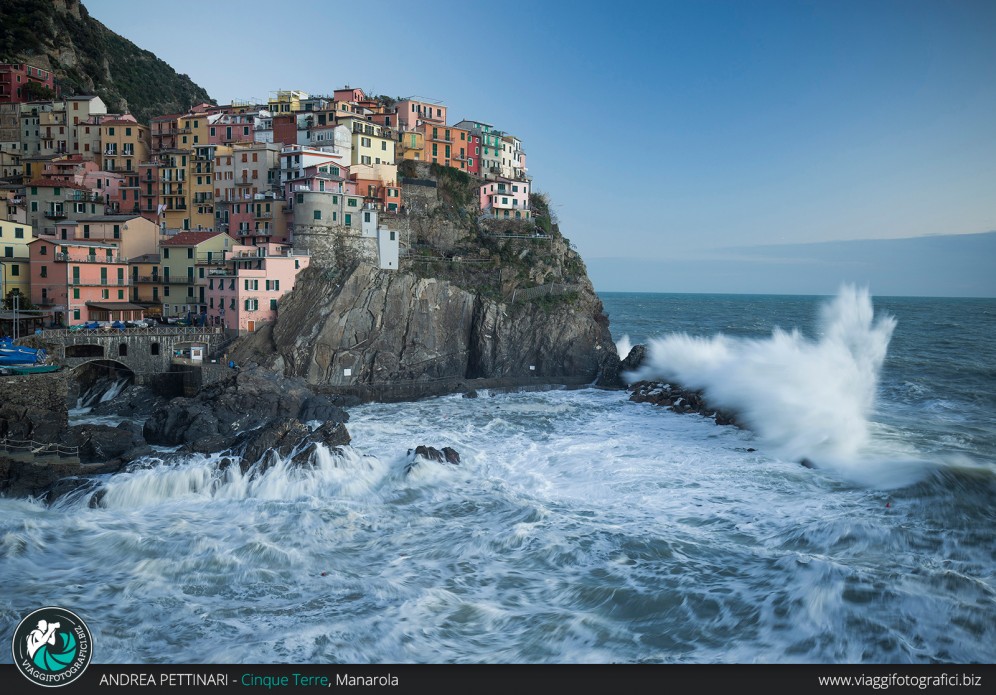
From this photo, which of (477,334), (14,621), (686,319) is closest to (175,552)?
(14,621)

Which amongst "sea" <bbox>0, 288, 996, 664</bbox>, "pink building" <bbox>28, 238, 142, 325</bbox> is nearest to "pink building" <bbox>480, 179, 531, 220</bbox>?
"pink building" <bbox>28, 238, 142, 325</bbox>

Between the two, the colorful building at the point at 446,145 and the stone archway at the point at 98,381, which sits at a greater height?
the colorful building at the point at 446,145

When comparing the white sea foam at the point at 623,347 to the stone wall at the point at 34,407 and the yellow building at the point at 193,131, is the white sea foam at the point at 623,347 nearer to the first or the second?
the yellow building at the point at 193,131

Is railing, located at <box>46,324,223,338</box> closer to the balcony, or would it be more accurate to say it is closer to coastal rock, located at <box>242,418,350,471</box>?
the balcony

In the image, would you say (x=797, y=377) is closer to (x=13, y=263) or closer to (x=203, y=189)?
(x=203, y=189)

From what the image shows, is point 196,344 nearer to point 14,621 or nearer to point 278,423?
point 278,423
